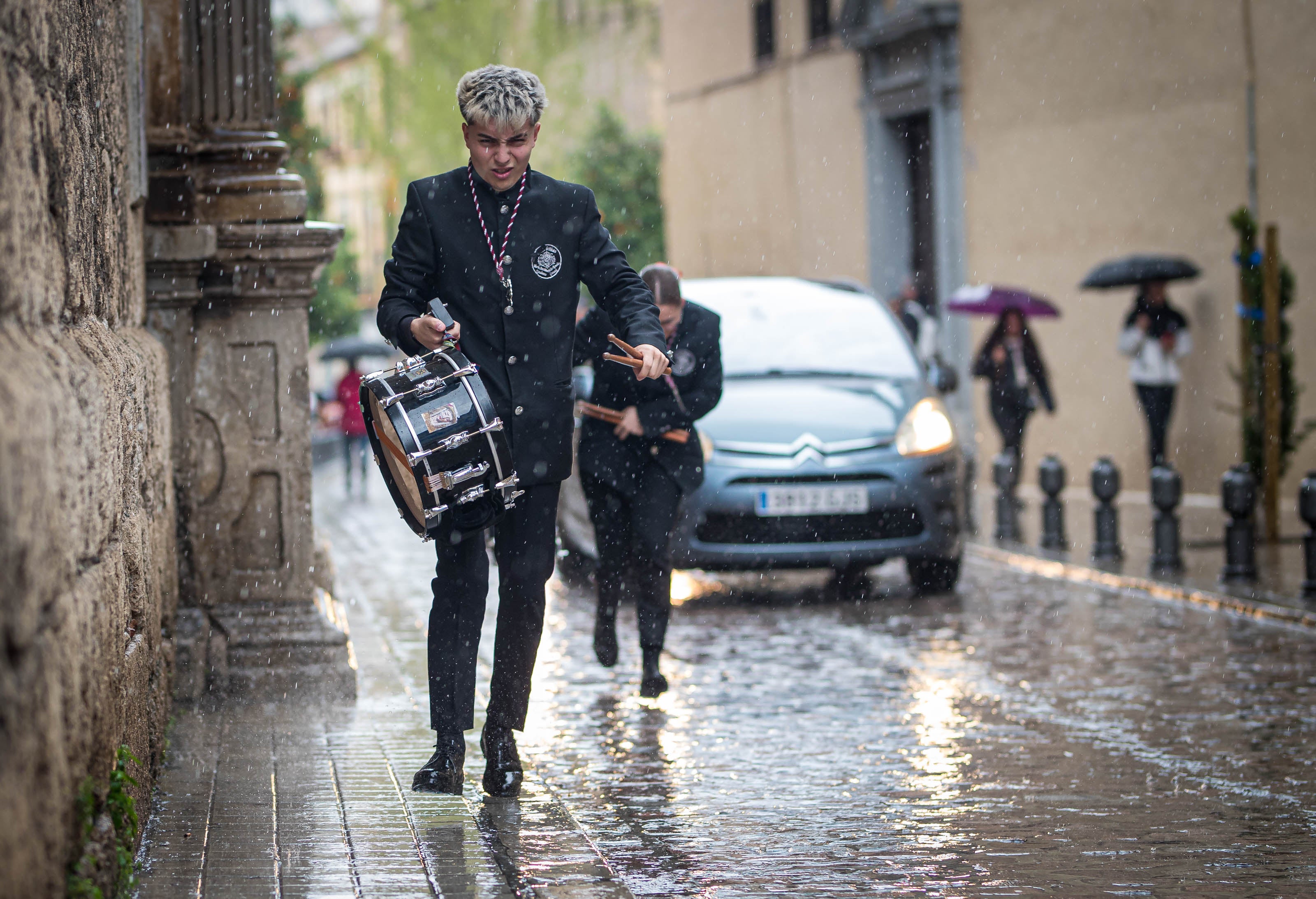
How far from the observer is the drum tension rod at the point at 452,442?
479 centimetres

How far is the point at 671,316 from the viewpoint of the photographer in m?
7.49

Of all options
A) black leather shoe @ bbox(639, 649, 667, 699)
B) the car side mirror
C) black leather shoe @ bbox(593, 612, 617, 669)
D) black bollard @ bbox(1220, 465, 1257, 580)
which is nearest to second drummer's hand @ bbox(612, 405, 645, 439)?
black leather shoe @ bbox(593, 612, 617, 669)

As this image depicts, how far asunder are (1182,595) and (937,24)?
1199 cm

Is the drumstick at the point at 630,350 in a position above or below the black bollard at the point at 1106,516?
above

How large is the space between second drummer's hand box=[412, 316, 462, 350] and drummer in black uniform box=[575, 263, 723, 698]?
2.32m

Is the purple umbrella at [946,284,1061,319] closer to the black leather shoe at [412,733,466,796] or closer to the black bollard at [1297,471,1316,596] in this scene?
the black bollard at [1297,471,1316,596]

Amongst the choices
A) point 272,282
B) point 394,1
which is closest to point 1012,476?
point 272,282

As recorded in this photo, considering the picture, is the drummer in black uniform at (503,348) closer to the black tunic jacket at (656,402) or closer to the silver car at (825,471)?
the black tunic jacket at (656,402)

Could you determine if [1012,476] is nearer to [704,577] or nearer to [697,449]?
[704,577]

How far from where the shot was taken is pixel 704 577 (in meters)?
11.6

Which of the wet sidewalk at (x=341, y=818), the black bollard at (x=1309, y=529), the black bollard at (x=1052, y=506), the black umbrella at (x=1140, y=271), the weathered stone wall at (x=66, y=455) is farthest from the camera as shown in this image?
the black umbrella at (x=1140, y=271)

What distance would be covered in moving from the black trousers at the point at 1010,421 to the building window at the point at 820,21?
32.0 feet

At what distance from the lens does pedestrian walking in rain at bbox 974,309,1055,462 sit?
15.5 metres

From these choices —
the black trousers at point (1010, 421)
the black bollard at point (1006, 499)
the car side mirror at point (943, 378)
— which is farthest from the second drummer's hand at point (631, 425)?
the black trousers at point (1010, 421)
